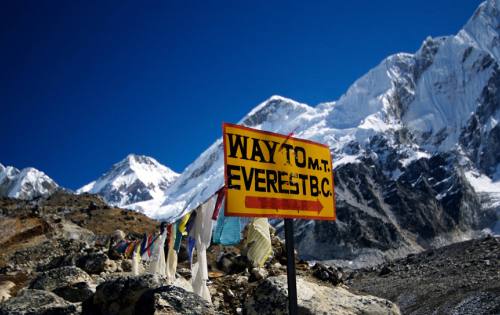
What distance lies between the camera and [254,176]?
622cm

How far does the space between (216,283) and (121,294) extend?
8.38 metres

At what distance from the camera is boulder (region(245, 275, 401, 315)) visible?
10.2 m

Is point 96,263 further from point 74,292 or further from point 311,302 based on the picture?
point 311,302

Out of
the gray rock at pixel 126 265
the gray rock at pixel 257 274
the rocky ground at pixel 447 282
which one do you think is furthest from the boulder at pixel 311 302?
the rocky ground at pixel 447 282

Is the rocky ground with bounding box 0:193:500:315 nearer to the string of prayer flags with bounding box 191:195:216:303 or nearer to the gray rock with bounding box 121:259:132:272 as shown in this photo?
the gray rock with bounding box 121:259:132:272

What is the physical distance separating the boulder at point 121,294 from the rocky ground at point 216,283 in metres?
0.02

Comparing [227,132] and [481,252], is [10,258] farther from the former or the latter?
[481,252]

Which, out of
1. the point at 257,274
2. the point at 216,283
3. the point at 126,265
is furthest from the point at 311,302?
the point at 126,265

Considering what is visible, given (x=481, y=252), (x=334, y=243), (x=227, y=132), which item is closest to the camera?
(x=227, y=132)

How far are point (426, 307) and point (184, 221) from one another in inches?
635

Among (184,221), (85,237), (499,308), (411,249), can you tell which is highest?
(411,249)

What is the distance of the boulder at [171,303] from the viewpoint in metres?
6.97

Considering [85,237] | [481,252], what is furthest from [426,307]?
[85,237]

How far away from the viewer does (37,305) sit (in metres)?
8.51
